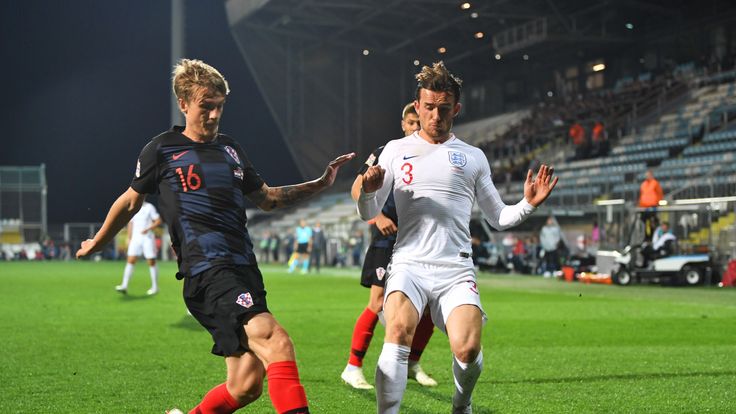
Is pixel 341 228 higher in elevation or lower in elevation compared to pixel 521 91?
lower

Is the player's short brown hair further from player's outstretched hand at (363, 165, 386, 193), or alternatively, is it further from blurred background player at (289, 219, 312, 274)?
blurred background player at (289, 219, 312, 274)

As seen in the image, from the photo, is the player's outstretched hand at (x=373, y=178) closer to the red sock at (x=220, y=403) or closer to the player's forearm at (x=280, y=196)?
the player's forearm at (x=280, y=196)

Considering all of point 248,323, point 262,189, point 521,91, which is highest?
point 521,91

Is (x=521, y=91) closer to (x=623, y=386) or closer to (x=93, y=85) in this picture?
(x=93, y=85)

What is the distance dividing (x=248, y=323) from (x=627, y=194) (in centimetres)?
2677

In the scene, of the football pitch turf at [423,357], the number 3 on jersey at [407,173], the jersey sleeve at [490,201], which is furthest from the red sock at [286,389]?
the football pitch turf at [423,357]

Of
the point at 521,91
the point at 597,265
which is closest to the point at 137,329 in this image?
the point at 597,265

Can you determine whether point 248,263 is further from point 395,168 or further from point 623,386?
point 623,386

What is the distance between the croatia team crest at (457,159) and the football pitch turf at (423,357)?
1.91 metres

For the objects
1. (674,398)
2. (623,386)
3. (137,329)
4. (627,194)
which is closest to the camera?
(674,398)

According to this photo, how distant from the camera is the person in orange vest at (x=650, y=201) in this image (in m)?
23.0

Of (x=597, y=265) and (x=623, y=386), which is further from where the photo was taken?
(x=597, y=265)

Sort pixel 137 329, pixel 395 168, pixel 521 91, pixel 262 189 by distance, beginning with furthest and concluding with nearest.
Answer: pixel 521 91, pixel 137 329, pixel 395 168, pixel 262 189

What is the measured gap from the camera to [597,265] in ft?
81.1
